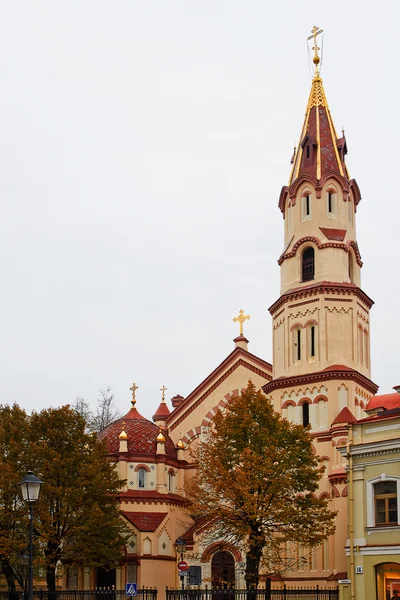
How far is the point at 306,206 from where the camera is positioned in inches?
2208

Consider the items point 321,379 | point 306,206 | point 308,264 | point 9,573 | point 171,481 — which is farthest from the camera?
point 171,481

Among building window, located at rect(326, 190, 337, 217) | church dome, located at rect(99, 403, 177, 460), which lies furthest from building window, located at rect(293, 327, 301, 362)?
church dome, located at rect(99, 403, 177, 460)

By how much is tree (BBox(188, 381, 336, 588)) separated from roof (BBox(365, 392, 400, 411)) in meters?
4.39

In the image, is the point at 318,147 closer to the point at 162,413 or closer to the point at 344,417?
the point at 344,417

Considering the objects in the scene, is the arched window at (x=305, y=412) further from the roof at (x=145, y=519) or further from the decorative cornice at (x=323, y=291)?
the roof at (x=145, y=519)

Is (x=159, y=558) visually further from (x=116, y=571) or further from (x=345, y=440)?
(x=345, y=440)

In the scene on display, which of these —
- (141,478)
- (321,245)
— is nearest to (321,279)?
(321,245)

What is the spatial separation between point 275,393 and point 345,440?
243 inches

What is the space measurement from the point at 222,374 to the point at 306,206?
12.3 m

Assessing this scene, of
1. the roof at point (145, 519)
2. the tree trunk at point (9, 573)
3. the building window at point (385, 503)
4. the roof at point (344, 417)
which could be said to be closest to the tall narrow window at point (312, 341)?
the roof at point (344, 417)

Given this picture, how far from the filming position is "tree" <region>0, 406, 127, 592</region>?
4544 centimetres

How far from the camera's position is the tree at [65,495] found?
45438mm

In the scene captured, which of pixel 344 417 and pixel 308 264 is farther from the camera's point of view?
pixel 308 264

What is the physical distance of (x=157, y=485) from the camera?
55.0m
